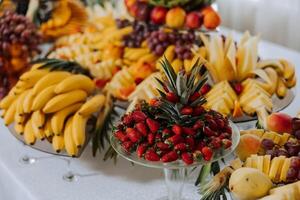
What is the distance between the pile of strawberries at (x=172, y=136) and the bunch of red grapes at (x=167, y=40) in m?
0.57

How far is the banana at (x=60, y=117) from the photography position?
47.3 inches

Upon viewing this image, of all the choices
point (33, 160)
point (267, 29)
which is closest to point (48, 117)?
point (33, 160)

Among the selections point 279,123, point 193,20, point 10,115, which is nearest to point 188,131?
point 279,123

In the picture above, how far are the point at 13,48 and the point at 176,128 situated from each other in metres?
0.90

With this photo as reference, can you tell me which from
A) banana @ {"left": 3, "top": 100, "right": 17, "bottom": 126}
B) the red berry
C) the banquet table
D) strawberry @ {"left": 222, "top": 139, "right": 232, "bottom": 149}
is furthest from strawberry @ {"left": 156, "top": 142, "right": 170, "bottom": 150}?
banana @ {"left": 3, "top": 100, "right": 17, "bottom": 126}

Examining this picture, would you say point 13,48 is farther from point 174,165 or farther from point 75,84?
point 174,165

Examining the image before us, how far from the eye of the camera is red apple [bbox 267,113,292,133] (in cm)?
103

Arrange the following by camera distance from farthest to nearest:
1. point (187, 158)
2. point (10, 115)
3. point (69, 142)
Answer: point (10, 115) → point (69, 142) → point (187, 158)

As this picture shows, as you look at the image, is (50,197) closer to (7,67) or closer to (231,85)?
(231,85)

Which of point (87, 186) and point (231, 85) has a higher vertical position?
point (231, 85)

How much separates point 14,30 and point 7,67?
122mm

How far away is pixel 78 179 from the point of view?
114cm

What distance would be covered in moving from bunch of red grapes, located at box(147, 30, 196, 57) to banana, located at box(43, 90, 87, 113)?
1.15ft

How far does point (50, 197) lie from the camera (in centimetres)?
107
